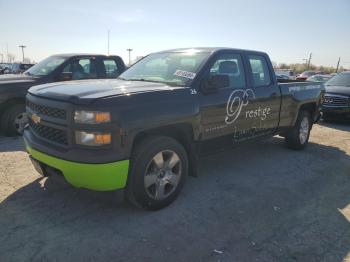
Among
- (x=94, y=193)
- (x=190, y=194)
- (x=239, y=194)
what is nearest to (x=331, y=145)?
(x=239, y=194)

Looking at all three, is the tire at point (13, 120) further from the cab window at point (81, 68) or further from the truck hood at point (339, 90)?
the truck hood at point (339, 90)

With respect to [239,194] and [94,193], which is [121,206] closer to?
[94,193]

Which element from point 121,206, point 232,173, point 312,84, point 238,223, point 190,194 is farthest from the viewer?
point 312,84

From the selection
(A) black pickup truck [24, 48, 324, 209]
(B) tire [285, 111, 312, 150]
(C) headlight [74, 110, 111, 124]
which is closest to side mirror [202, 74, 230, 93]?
(A) black pickup truck [24, 48, 324, 209]

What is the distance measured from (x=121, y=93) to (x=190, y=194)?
1.72 m

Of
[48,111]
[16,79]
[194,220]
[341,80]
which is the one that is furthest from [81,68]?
[341,80]

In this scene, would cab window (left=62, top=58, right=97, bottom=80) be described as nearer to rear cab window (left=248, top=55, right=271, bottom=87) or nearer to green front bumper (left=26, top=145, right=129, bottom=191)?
rear cab window (left=248, top=55, right=271, bottom=87)

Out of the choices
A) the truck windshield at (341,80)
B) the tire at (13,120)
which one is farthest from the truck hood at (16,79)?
the truck windshield at (341,80)

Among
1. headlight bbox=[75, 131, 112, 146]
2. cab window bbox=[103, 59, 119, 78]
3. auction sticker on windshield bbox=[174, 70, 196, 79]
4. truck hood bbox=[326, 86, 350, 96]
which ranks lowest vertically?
truck hood bbox=[326, 86, 350, 96]

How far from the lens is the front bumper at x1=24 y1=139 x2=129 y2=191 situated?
3219mm

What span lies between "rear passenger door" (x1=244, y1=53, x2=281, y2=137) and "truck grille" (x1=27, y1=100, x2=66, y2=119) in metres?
2.68

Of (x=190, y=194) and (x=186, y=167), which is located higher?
(x=186, y=167)

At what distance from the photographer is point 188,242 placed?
3.25 metres

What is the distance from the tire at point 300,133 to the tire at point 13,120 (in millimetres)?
5527
